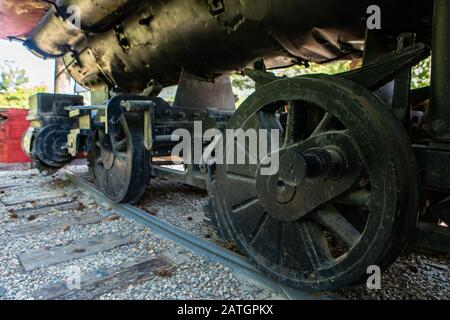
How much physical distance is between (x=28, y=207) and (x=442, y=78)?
3632 millimetres

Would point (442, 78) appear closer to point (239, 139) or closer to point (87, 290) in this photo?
point (239, 139)

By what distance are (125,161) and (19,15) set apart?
3.84 metres

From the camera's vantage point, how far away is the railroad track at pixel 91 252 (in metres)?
1.70

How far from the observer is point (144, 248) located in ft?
7.41

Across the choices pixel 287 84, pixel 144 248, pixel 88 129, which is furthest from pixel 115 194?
pixel 287 84

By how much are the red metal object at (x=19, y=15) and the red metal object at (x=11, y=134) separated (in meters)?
1.46

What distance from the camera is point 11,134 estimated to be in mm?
6355

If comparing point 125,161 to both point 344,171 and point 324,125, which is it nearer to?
point 324,125

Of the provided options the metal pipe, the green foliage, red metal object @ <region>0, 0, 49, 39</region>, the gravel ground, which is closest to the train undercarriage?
the metal pipe

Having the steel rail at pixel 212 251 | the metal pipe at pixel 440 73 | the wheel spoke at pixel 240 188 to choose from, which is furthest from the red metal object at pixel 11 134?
the metal pipe at pixel 440 73

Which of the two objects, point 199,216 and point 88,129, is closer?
point 199,216

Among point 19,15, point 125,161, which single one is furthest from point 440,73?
point 19,15

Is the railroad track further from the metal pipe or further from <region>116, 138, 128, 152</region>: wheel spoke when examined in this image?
the metal pipe

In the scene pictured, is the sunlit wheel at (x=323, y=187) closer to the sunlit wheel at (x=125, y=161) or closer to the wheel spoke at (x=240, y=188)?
the wheel spoke at (x=240, y=188)
